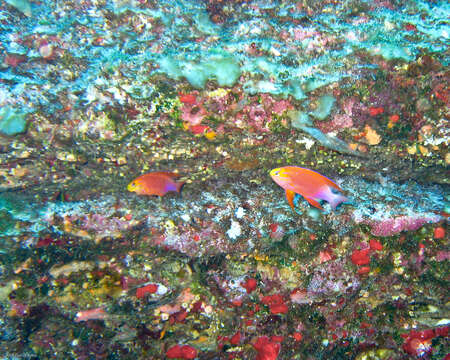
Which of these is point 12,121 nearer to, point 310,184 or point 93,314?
point 93,314

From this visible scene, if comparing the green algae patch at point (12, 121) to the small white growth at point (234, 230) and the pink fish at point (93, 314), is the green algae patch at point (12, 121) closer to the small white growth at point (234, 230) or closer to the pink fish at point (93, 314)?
the pink fish at point (93, 314)

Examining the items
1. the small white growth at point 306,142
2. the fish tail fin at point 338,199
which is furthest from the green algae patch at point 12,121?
the fish tail fin at point 338,199

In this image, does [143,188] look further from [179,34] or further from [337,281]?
[337,281]

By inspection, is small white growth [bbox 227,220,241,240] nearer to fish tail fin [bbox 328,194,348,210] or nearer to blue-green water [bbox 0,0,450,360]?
blue-green water [bbox 0,0,450,360]

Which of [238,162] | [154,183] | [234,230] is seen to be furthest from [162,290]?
[238,162]

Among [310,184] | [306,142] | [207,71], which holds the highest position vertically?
[207,71]

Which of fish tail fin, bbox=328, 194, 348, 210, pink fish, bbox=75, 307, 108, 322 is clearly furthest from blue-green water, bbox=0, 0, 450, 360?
fish tail fin, bbox=328, 194, 348, 210
